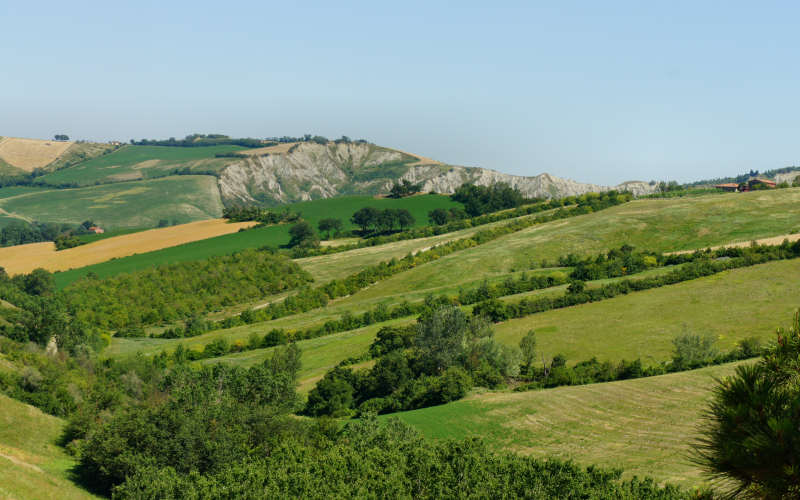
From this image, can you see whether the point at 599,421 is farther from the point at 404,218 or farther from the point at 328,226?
the point at 328,226

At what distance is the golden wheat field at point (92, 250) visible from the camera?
16438 centimetres

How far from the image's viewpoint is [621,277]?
104m

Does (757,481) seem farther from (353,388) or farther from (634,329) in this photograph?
(634,329)

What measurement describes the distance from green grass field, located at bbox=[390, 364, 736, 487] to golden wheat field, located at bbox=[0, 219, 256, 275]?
480ft

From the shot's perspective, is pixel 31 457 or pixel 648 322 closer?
pixel 31 457

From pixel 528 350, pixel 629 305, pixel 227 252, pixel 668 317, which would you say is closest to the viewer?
pixel 528 350

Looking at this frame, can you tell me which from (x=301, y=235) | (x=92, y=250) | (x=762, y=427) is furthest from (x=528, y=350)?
(x=92, y=250)

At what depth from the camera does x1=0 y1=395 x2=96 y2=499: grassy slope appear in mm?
38875

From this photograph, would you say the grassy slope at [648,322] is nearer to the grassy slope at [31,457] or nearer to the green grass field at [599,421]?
the green grass field at [599,421]

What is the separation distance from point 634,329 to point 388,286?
6171cm

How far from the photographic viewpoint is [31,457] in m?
47.8

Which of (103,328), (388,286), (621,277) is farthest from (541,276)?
(103,328)

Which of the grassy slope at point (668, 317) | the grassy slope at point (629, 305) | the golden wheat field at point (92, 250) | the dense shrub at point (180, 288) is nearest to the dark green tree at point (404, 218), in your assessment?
the dense shrub at point (180, 288)

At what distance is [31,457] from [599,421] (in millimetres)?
47994
